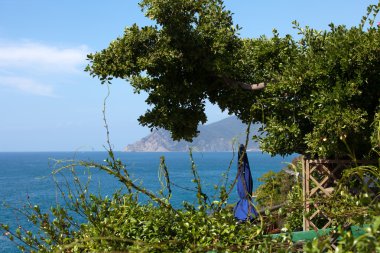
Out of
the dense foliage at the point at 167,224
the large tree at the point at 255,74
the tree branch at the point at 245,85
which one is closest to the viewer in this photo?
the dense foliage at the point at 167,224

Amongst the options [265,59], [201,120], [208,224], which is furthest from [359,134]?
[208,224]

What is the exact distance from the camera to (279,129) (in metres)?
12.1

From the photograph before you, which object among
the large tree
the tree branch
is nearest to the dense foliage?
the large tree

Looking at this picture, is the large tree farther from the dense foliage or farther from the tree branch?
the dense foliage

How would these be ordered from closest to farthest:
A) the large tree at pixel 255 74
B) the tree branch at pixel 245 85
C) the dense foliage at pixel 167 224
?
1. the dense foliage at pixel 167 224
2. the large tree at pixel 255 74
3. the tree branch at pixel 245 85

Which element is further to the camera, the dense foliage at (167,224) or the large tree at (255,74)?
the large tree at (255,74)

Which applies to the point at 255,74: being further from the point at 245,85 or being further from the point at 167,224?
the point at 167,224

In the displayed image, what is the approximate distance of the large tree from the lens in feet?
36.3

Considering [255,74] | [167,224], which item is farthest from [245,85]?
[167,224]

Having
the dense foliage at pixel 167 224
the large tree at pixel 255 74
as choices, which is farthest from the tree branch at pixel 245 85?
the dense foliage at pixel 167 224

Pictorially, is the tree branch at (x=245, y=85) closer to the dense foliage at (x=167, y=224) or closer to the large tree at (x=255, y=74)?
the large tree at (x=255, y=74)

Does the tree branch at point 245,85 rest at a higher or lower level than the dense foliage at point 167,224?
higher

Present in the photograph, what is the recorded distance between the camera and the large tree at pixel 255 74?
1105 cm

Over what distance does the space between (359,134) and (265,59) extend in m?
3.43
